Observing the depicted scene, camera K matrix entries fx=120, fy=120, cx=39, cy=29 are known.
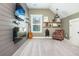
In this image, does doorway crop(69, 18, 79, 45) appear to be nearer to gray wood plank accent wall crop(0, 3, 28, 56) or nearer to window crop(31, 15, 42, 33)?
window crop(31, 15, 42, 33)

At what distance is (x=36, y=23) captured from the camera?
10.2 metres

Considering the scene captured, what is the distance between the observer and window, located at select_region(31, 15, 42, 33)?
10.1 meters

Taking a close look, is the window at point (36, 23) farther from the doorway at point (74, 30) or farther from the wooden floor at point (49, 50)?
the wooden floor at point (49, 50)

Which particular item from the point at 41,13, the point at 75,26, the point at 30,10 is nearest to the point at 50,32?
the point at 41,13

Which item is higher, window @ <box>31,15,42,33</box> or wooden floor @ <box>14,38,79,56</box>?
window @ <box>31,15,42,33</box>

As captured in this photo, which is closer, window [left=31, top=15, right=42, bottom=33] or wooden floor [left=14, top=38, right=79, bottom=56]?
wooden floor [left=14, top=38, right=79, bottom=56]

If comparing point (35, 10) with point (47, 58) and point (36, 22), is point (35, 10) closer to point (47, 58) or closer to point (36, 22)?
point (36, 22)

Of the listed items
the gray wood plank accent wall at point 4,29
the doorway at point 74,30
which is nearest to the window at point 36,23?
the doorway at point 74,30

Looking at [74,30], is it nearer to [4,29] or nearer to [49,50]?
[49,50]

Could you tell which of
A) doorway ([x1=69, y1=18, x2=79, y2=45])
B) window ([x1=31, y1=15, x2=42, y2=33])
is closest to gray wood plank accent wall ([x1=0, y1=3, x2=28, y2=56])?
doorway ([x1=69, y1=18, x2=79, y2=45])

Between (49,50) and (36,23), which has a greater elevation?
(36,23)

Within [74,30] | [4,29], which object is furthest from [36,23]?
[4,29]

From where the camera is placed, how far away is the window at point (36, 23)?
399 inches

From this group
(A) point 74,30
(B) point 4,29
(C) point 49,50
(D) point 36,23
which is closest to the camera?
(B) point 4,29
